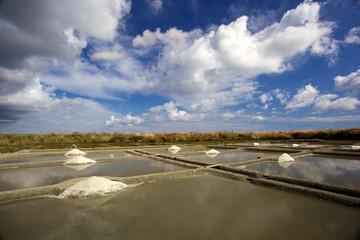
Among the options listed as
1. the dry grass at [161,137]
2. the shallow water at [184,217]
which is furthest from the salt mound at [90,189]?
the dry grass at [161,137]

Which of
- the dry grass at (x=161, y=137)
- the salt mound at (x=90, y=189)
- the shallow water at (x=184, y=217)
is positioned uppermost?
the dry grass at (x=161, y=137)

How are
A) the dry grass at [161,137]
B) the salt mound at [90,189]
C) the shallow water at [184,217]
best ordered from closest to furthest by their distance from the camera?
the shallow water at [184,217]
the salt mound at [90,189]
the dry grass at [161,137]

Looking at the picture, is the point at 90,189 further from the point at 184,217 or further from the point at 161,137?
the point at 161,137

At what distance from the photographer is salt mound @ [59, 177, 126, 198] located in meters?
2.64

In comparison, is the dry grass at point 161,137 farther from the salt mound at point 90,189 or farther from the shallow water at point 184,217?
the shallow water at point 184,217

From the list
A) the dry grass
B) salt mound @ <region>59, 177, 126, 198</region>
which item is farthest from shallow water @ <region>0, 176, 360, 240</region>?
the dry grass

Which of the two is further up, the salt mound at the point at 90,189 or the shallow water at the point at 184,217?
the salt mound at the point at 90,189

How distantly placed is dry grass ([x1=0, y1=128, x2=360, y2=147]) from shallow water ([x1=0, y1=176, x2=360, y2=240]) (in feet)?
36.0

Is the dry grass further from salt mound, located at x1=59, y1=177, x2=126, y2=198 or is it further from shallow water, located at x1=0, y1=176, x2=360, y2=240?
shallow water, located at x1=0, y1=176, x2=360, y2=240

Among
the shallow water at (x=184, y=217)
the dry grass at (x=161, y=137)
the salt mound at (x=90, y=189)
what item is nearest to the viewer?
the shallow water at (x=184, y=217)

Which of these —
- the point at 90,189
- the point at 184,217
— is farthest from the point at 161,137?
the point at 184,217

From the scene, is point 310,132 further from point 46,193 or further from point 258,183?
point 46,193

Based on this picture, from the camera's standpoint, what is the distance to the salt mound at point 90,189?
8.66 feet

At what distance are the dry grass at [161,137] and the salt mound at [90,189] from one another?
1045 centimetres
